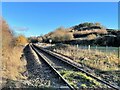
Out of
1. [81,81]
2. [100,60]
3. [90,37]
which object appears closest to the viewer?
[81,81]

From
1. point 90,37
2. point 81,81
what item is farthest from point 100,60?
point 90,37

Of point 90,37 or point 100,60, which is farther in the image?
point 90,37

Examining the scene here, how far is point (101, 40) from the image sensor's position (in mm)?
67875

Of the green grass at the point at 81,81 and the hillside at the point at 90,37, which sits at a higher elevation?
the hillside at the point at 90,37

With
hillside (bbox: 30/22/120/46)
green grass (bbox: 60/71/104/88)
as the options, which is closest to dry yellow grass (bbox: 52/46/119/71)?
green grass (bbox: 60/71/104/88)

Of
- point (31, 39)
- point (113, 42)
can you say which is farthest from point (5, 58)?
point (31, 39)

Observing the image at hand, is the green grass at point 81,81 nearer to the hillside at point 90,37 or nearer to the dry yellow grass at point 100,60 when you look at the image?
the dry yellow grass at point 100,60

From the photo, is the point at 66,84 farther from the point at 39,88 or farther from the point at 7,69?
the point at 7,69

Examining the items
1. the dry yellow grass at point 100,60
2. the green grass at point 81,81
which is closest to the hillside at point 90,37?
the dry yellow grass at point 100,60

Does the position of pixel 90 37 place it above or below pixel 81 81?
above

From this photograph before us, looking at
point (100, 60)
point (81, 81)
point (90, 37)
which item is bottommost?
point (100, 60)

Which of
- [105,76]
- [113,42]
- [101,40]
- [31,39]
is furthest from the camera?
[31,39]

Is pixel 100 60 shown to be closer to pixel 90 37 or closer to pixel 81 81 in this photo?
pixel 81 81

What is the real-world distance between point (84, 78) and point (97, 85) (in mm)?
1795
